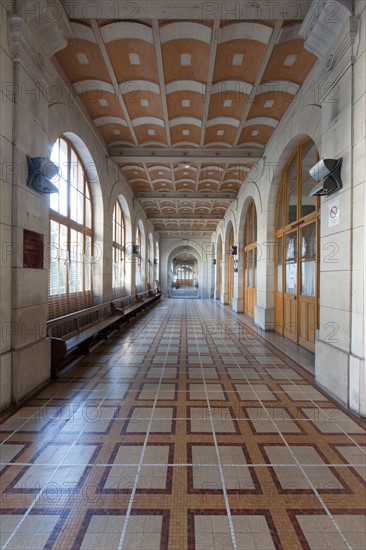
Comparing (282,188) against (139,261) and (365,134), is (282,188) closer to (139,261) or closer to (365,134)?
(365,134)

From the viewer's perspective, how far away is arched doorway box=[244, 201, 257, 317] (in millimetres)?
10191

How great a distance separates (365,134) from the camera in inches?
124

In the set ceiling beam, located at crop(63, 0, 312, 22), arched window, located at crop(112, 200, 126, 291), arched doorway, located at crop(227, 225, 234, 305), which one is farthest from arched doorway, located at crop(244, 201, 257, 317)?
ceiling beam, located at crop(63, 0, 312, 22)

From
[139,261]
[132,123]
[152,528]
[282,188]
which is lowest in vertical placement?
[152,528]

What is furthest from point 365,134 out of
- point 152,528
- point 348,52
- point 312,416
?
point 152,528

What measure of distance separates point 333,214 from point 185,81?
11.1 feet

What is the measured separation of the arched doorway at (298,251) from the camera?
5637mm

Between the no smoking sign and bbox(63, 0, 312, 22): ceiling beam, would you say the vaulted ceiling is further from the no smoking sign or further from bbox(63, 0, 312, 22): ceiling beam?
the no smoking sign

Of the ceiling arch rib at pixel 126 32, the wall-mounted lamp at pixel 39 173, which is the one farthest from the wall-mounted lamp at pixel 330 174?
the wall-mounted lamp at pixel 39 173

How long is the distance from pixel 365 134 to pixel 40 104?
3.88 m

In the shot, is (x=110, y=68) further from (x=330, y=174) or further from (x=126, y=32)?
(x=330, y=174)

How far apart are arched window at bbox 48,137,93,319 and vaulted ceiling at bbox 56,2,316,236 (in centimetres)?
122

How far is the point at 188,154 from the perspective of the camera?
314 inches

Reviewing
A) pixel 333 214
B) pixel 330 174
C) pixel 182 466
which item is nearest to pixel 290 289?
pixel 333 214
